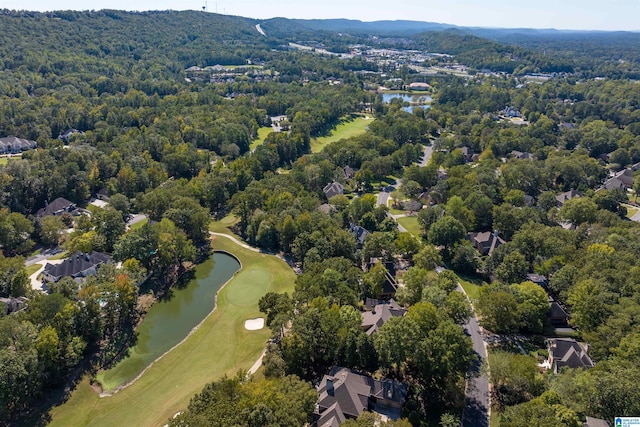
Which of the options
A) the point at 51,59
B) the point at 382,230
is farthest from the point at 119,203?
the point at 51,59

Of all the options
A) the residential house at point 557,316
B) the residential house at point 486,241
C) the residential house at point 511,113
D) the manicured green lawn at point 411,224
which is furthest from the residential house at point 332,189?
the residential house at point 511,113

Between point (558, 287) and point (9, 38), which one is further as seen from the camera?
point (9, 38)

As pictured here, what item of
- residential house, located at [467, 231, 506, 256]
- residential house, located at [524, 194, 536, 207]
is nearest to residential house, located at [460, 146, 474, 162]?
residential house, located at [524, 194, 536, 207]

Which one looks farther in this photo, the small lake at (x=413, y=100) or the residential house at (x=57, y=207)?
the small lake at (x=413, y=100)

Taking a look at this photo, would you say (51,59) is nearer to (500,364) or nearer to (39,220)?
(39,220)

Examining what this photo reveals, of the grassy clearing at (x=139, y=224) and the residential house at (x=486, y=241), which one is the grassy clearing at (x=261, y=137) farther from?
the residential house at (x=486, y=241)

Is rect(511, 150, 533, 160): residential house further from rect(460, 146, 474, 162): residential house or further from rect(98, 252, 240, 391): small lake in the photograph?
rect(98, 252, 240, 391): small lake
